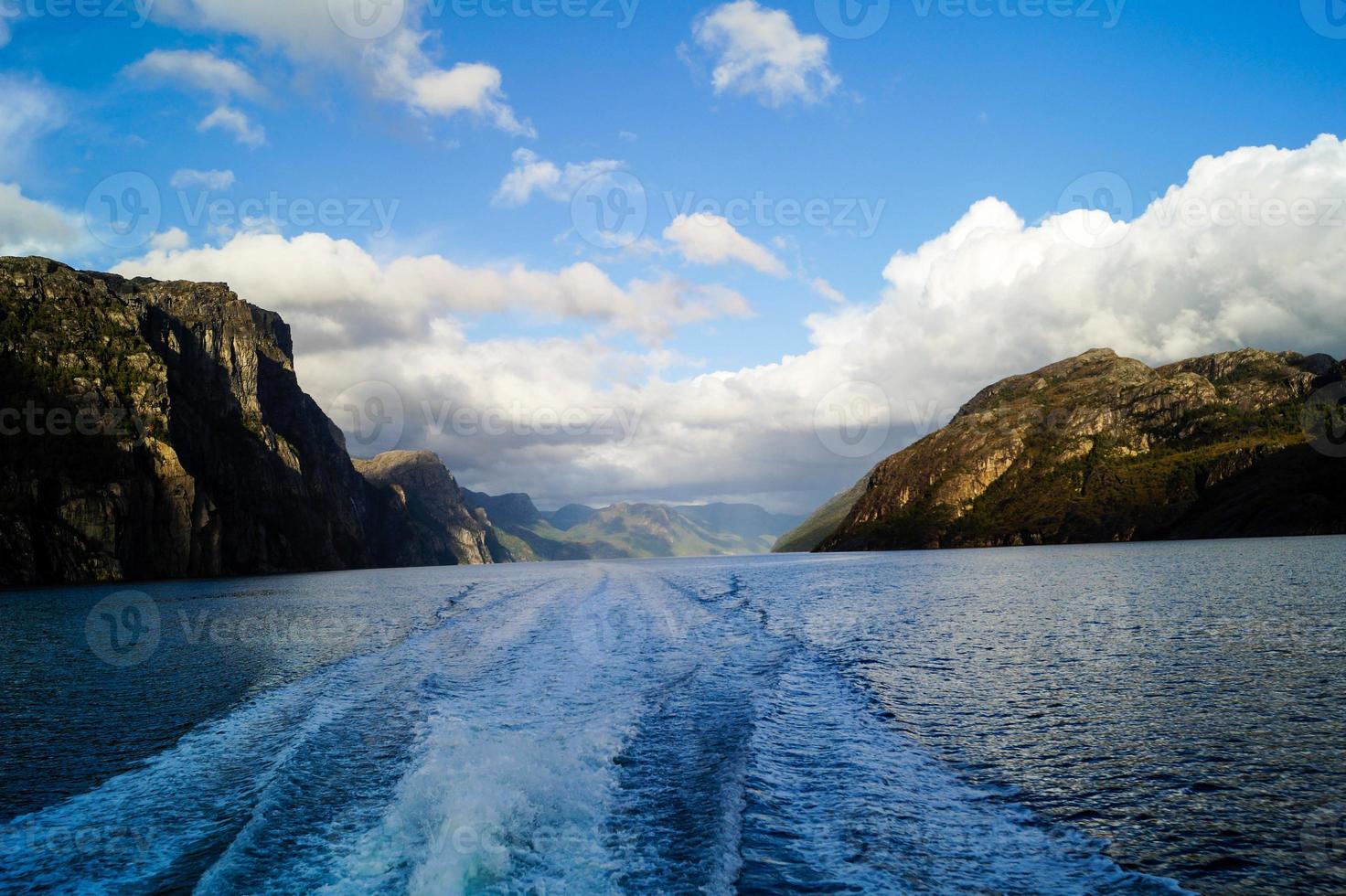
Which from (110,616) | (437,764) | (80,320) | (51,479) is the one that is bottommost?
(110,616)

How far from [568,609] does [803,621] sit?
856 inches

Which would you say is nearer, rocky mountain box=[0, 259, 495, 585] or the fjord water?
the fjord water

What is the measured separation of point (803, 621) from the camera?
1897 inches

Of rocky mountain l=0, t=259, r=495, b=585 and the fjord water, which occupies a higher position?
rocky mountain l=0, t=259, r=495, b=585

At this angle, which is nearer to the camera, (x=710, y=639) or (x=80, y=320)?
(x=710, y=639)

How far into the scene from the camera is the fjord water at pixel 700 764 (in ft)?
40.1

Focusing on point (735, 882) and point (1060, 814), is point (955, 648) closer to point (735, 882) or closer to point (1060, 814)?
point (1060, 814)

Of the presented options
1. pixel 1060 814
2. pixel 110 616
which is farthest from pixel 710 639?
pixel 110 616

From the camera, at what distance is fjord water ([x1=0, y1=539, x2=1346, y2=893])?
40.1ft

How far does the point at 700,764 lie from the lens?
17.8 meters

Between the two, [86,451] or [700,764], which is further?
[86,451]

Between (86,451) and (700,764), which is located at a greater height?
(86,451)

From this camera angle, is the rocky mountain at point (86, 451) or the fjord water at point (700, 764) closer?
the fjord water at point (700, 764)

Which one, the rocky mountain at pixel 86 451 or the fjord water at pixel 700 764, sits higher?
the rocky mountain at pixel 86 451
